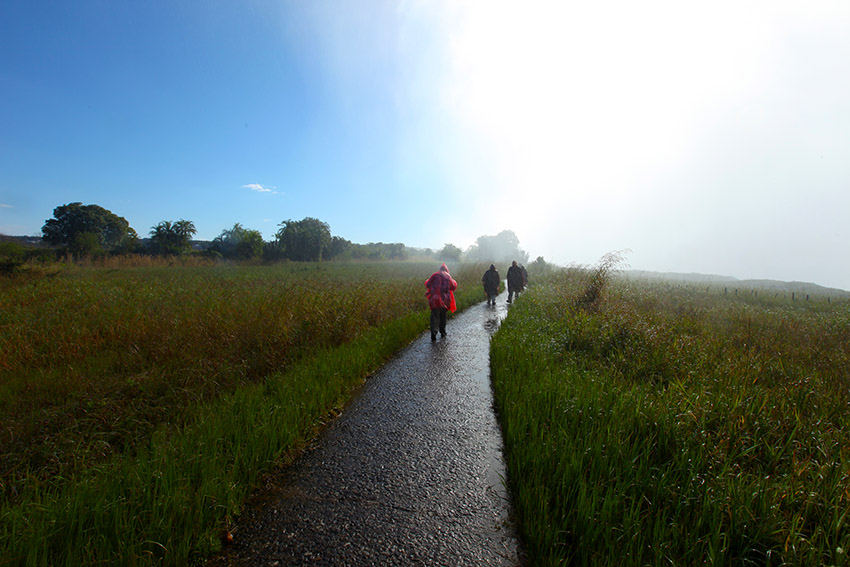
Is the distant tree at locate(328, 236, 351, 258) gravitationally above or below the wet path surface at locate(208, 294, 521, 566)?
above

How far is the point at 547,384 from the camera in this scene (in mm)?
4090

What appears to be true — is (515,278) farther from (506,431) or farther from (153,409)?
(153,409)

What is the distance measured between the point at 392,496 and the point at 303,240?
1844 inches

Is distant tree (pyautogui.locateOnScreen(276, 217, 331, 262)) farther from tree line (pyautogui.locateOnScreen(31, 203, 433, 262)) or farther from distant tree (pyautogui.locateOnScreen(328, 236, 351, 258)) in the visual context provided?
distant tree (pyautogui.locateOnScreen(328, 236, 351, 258))

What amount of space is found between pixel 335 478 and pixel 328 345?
12.2 feet

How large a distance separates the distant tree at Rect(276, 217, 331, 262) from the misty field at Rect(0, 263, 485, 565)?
38056 mm

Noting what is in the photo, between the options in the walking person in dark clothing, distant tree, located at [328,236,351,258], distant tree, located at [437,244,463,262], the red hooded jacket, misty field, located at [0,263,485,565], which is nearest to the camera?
misty field, located at [0,263,485,565]

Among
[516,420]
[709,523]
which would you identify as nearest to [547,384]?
[516,420]

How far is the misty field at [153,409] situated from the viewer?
74.2 inches

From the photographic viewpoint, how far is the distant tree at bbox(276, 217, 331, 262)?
147 ft

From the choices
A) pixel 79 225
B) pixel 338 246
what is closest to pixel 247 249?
pixel 338 246

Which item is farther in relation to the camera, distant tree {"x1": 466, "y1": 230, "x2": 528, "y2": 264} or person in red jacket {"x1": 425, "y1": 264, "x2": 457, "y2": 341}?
distant tree {"x1": 466, "y1": 230, "x2": 528, "y2": 264}

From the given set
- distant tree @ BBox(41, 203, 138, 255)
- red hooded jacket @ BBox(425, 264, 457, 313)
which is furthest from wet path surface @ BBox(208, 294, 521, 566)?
distant tree @ BBox(41, 203, 138, 255)

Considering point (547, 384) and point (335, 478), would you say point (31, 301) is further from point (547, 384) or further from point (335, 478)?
point (547, 384)
